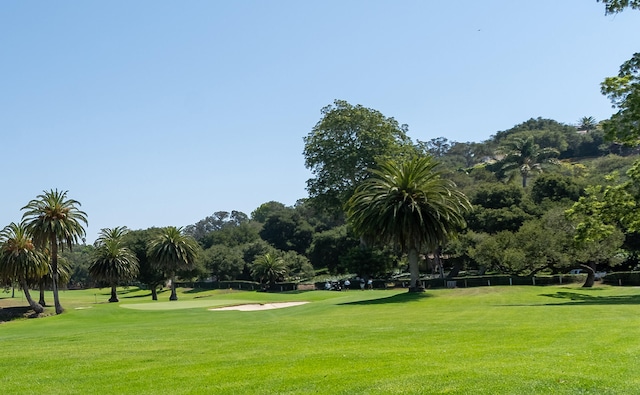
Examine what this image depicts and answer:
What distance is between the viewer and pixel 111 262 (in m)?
74.1

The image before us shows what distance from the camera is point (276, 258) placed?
8344cm

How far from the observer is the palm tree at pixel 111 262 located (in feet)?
243

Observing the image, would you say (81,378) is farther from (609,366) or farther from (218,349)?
(609,366)

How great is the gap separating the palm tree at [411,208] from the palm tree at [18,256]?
3628 cm

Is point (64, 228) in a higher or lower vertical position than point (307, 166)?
lower

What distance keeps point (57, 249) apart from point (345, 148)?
115 feet

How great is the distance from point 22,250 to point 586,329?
5606 cm

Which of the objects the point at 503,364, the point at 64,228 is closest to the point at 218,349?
the point at 503,364

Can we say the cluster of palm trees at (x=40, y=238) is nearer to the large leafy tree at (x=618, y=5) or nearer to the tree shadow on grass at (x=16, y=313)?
the tree shadow on grass at (x=16, y=313)

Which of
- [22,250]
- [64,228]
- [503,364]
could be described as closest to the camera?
[503,364]

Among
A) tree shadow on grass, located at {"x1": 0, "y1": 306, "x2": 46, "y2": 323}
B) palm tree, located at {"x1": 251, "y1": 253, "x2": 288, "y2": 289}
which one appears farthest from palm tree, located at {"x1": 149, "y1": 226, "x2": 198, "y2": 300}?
tree shadow on grass, located at {"x1": 0, "y1": 306, "x2": 46, "y2": 323}

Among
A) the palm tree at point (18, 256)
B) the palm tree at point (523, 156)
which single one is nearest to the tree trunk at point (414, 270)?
the palm tree at point (18, 256)

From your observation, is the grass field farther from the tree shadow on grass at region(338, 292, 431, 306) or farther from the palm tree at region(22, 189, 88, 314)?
the palm tree at region(22, 189, 88, 314)

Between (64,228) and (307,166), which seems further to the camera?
(307,166)
